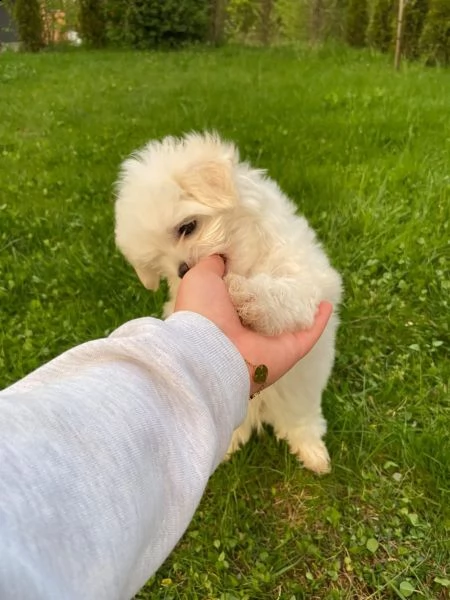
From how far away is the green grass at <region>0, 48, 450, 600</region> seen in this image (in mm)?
2246

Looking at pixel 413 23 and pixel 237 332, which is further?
pixel 413 23

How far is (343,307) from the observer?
3279mm

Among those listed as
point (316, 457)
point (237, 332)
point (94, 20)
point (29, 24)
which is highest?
point (237, 332)

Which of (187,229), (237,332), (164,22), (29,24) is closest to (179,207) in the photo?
(187,229)

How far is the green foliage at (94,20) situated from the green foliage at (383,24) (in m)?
7.01

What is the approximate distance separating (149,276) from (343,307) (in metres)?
1.29

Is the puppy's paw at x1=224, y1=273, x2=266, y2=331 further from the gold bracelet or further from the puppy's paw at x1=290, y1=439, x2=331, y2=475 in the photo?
the puppy's paw at x1=290, y1=439, x2=331, y2=475

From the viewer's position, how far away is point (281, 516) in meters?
2.42

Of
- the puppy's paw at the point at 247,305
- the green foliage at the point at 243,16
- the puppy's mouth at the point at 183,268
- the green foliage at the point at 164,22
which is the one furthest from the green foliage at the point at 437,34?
the green foliage at the point at 243,16

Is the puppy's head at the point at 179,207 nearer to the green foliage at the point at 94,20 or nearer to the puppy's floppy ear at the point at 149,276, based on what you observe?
the puppy's floppy ear at the point at 149,276

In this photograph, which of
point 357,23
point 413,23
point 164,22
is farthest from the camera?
point 164,22

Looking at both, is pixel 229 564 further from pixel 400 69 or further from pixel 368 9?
pixel 368 9

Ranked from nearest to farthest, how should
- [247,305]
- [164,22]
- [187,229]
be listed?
[247,305]
[187,229]
[164,22]

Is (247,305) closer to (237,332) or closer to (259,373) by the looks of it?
(237,332)
